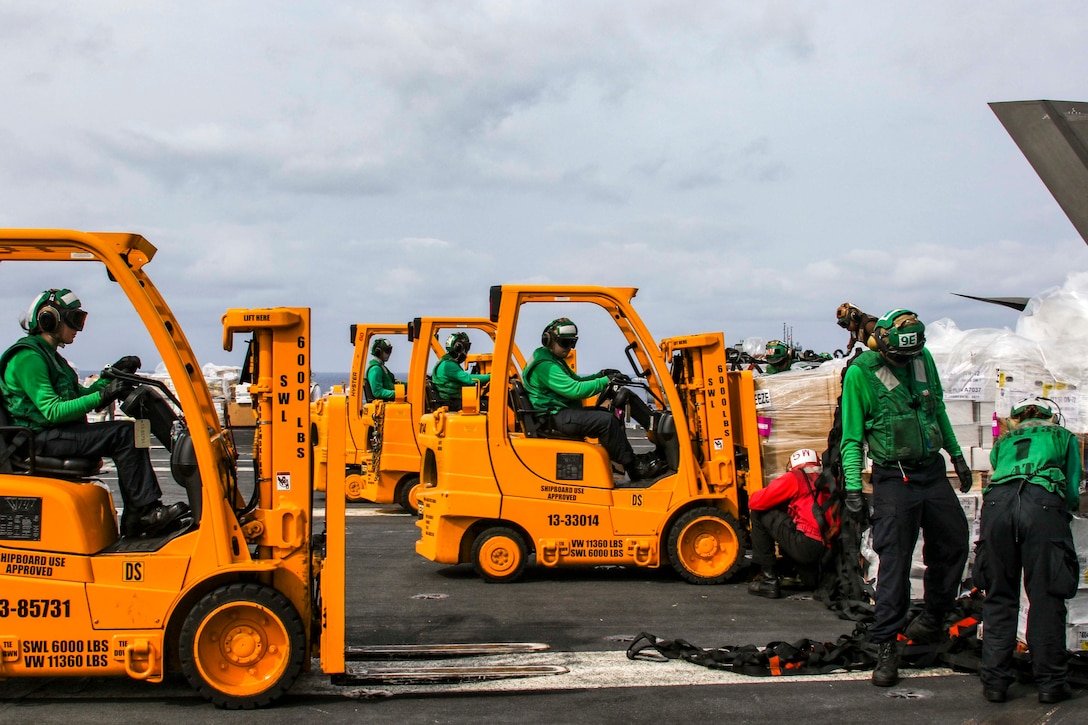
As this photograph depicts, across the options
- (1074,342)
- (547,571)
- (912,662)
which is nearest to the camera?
(912,662)

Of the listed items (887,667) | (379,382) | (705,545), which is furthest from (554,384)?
(379,382)

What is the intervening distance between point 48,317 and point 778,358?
25.8 feet

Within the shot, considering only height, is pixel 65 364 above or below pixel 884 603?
above

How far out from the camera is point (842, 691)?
5.44m

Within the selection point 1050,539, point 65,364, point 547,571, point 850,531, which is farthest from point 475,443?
point 1050,539

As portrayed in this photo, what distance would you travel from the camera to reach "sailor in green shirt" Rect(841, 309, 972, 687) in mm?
5594

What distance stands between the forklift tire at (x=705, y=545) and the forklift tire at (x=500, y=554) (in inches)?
49.1

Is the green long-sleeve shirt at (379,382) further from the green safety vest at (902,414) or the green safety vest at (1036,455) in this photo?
the green safety vest at (1036,455)

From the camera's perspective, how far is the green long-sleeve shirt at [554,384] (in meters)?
8.47

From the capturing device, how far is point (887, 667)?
18.1ft

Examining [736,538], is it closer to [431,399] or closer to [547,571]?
[547,571]

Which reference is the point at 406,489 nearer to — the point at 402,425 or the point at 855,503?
the point at 402,425

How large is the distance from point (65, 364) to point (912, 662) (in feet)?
16.5

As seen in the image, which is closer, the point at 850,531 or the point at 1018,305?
the point at 850,531
